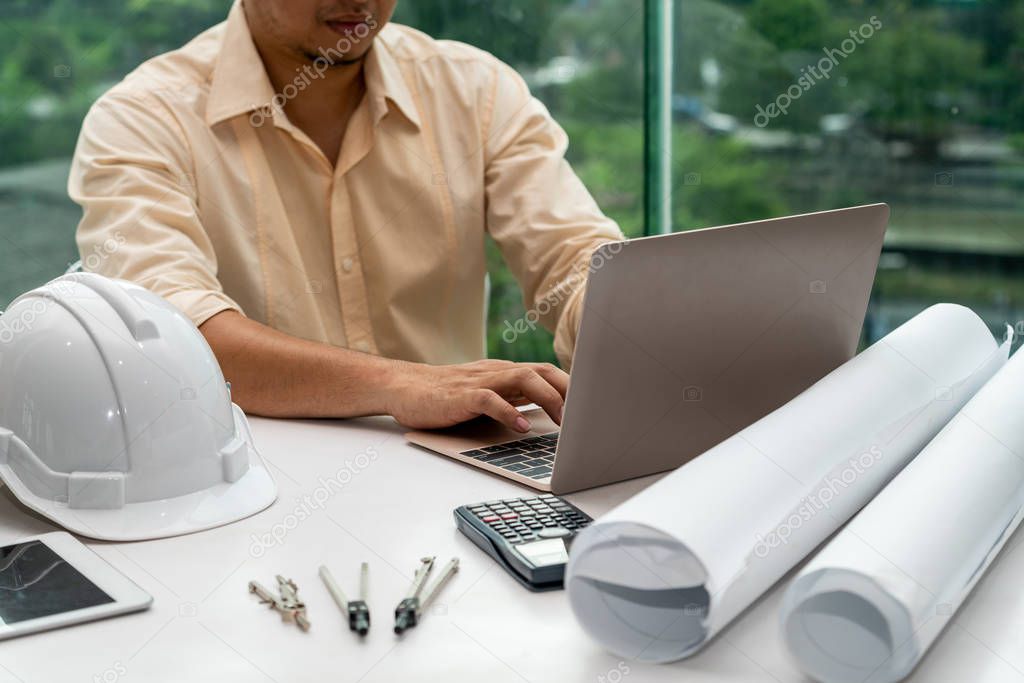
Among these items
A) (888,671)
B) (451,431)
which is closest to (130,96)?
(451,431)

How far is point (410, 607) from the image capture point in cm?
83

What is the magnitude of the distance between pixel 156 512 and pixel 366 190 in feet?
3.16

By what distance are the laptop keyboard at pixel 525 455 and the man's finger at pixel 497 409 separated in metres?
0.02

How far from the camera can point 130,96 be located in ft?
5.72

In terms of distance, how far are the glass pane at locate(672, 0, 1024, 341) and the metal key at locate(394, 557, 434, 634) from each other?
197cm

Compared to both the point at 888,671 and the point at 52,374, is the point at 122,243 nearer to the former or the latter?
the point at 52,374

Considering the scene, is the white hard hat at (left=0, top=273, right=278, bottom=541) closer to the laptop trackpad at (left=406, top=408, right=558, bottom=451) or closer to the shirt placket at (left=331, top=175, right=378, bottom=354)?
the laptop trackpad at (left=406, top=408, right=558, bottom=451)

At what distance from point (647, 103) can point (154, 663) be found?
2398 mm

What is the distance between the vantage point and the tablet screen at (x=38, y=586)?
0.85 metres

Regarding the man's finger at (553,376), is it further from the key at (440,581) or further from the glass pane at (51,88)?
the glass pane at (51,88)

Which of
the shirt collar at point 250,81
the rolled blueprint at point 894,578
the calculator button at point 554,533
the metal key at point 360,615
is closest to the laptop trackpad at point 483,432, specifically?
the calculator button at point 554,533

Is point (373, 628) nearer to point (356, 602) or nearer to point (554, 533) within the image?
point (356, 602)

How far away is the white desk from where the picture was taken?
0.76m

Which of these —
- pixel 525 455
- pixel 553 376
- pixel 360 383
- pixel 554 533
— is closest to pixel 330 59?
pixel 360 383
